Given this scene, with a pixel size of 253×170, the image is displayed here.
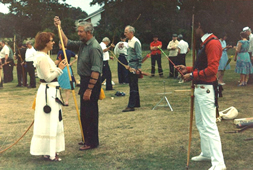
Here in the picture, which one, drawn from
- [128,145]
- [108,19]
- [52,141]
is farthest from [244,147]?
[108,19]

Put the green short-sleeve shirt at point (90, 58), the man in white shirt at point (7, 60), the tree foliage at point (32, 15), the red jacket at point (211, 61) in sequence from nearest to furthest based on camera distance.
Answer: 1. the red jacket at point (211, 61)
2. the green short-sleeve shirt at point (90, 58)
3. the man in white shirt at point (7, 60)
4. the tree foliage at point (32, 15)

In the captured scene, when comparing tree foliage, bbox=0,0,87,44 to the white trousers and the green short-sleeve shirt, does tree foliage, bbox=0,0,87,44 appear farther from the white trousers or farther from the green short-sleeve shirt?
the white trousers

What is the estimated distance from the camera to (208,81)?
414cm

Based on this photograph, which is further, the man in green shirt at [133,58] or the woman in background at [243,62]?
the woman in background at [243,62]

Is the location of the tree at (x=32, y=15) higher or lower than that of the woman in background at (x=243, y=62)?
higher

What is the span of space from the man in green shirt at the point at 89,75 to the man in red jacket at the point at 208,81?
1538mm

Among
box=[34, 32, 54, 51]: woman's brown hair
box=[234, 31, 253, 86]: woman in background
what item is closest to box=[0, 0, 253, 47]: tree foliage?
box=[234, 31, 253, 86]: woman in background

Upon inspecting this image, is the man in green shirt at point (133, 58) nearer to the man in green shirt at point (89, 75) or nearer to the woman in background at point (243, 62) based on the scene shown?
the man in green shirt at point (89, 75)

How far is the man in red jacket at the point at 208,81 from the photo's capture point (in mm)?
3996

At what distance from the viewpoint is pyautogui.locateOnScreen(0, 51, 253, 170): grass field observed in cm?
462

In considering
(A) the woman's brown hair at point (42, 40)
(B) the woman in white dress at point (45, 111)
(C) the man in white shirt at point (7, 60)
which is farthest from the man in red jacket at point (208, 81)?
(C) the man in white shirt at point (7, 60)

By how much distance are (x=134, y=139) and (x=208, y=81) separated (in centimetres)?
215

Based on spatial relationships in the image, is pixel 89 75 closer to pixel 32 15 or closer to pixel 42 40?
pixel 42 40

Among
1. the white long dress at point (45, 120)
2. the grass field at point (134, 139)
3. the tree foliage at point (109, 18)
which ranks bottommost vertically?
the grass field at point (134, 139)
